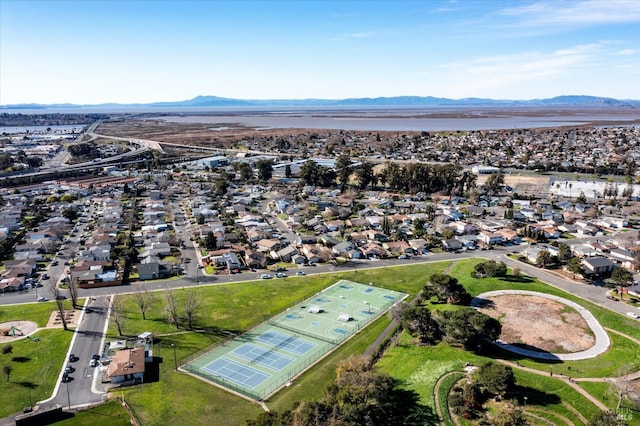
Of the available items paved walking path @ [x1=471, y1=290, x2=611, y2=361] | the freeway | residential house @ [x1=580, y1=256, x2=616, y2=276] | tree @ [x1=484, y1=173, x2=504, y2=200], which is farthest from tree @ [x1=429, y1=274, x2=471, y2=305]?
tree @ [x1=484, y1=173, x2=504, y2=200]

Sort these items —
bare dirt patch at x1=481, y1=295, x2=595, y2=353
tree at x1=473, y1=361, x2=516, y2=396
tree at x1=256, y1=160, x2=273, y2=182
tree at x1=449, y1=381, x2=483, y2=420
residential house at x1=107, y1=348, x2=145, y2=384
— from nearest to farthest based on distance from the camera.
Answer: tree at x1=449, y1=381, x2=483, y2=420 < tree at x1=473, y1=361, x2=516, y2=396 < residential house at x1=107, y1=348, x2=145, y2=384 < bare dirt patch at x1=481, y1=295, x2=595, y2=353 < tree at x1=256, y1=160, x2=273, y2=182

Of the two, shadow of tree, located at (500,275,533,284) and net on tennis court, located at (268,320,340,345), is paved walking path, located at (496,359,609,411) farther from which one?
shadow of tree, located at (500,275,533,284)

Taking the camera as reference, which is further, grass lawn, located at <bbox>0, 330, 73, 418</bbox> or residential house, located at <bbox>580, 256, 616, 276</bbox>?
residential house, located at <bbox>580, 256, 616, 276</bbox>

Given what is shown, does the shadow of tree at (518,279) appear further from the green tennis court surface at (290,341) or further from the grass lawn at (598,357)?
the green tennis court surface at (290,341)

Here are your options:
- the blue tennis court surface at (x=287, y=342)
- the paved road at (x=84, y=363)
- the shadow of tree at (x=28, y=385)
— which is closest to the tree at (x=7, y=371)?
the shadow of tree at (x=28, y=385)


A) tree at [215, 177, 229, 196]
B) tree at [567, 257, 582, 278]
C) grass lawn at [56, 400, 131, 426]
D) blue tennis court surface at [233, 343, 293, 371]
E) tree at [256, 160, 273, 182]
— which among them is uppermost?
tree at [256, 160, 273, 182]

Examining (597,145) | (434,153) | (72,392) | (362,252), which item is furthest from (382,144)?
(72,392)
